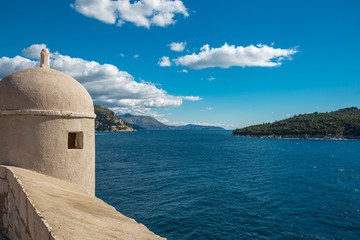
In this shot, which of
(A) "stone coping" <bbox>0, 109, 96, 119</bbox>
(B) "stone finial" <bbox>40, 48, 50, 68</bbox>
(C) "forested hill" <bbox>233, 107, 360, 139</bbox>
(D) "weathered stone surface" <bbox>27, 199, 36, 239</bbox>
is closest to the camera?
(D) "weathered stone surface" <bbox>27, 199, 36, 239</bbox>

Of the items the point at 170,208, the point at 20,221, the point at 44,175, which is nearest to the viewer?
the point at 20,221

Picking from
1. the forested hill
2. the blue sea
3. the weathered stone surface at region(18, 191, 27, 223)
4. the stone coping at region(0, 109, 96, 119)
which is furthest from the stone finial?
the forested hill

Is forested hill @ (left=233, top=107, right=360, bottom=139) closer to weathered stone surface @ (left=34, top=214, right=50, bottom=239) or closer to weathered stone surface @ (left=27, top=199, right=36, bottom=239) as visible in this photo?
weathered stone surface @ (left=27, top=199, right=36, bottom=239)

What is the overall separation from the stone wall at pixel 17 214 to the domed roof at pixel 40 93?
179cm

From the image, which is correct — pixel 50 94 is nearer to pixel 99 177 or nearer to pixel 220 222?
pixel 220 222

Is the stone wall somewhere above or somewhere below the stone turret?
below

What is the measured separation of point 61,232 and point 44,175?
12.8 feet

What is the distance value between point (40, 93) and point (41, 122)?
Result: 79 cm

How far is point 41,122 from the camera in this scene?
6.14 meters

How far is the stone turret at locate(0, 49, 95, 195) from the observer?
6.06m

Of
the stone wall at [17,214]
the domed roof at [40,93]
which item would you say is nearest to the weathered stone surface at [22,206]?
the stone wall at [17,214]

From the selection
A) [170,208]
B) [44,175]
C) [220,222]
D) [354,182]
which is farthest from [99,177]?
[354,182]

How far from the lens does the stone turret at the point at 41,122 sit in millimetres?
6062

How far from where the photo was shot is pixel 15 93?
615cm
